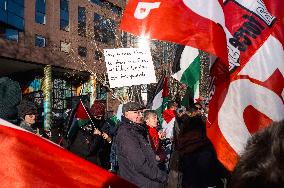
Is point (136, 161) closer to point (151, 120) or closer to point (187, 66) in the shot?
point (151, 120)

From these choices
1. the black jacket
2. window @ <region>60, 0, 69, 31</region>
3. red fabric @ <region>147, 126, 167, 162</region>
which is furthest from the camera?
window @ <region>60, 0, 69, 31</region>

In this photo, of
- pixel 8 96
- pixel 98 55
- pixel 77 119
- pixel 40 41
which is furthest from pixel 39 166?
pixel 98 55

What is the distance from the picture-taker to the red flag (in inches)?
109

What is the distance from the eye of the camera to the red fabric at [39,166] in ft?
6.18

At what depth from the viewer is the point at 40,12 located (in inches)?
1244

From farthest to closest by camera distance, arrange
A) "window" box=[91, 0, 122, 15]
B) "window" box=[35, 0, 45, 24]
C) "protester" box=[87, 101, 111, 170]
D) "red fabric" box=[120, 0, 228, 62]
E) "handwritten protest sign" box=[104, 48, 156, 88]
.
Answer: "window" box=[91, 0, 122, 15] → "window" box=[35, 0, 45, 24] → "handwritten protest sign" box=[104, 48, 156, 88] → "protester" box=[87, 101, 111, 170] → "red fabric" box=[120, 0, 228, 62]

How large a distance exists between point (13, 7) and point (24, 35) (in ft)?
6.86

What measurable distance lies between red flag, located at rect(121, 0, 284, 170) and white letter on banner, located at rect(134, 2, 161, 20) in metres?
0.05

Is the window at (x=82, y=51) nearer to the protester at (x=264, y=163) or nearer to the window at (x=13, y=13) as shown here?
the window at (x=13, y=13)

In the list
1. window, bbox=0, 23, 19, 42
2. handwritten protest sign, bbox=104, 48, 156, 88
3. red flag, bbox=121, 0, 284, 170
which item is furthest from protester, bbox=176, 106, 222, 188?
A: window, bbox=0, 23, 19, 42

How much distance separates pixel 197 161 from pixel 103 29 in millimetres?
33185

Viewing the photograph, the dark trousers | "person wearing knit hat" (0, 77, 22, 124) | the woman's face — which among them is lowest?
the dark trousers

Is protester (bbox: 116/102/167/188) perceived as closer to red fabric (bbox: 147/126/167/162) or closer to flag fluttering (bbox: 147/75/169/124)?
red fabric (bbox: 147/126/167/162)

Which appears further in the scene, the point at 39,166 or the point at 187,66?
the point at 187,66
